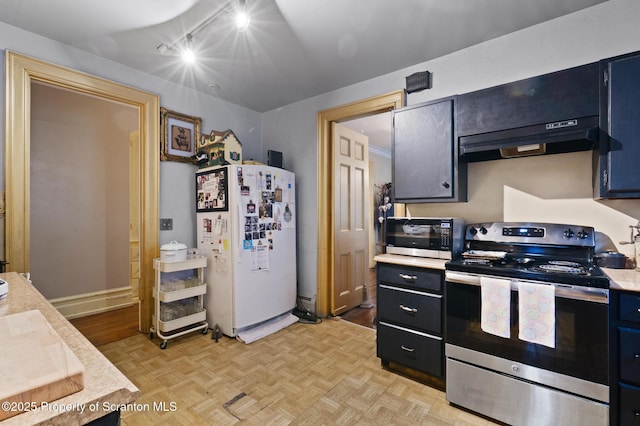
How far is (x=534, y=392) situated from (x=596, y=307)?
55 centimetres

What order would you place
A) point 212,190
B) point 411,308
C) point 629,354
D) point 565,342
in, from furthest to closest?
point 212,190, point 411,308, point 565,342, point 629,354

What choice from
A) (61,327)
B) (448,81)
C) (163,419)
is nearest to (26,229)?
(163,419)

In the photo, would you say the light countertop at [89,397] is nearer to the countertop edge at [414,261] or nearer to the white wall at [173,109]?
the countertop edge at [414,261]

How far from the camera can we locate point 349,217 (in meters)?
3.62

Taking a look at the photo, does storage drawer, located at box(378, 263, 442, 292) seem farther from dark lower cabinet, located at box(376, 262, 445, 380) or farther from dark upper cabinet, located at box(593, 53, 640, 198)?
dark upper cabinet, located at box(593, 53, 640, 198)

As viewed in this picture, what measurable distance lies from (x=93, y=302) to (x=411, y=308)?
11.6 ft

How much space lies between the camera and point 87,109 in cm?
344

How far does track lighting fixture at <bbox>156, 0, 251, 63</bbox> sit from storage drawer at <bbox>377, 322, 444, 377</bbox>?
2.26 meters

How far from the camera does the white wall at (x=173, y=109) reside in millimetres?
2213

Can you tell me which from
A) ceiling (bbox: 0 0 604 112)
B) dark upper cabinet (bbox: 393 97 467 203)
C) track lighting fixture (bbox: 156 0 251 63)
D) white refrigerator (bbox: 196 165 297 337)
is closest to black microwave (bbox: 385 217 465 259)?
dark upper cabinet (bbox: 393 97 467 203)

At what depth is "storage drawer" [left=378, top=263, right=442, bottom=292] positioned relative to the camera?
77.0 inches

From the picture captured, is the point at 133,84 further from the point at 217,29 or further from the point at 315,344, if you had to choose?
the point at 315,344

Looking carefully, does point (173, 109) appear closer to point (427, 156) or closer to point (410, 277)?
point (427, 156)

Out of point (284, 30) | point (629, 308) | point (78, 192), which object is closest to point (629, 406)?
point (629, 308)
